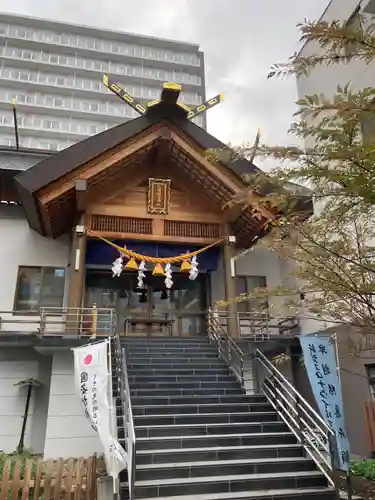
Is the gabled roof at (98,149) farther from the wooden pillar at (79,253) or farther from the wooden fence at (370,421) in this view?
the wooden fence at (370,421)

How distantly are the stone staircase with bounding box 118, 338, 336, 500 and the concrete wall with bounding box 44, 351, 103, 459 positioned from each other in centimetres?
152

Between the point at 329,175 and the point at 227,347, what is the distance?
24.6ft

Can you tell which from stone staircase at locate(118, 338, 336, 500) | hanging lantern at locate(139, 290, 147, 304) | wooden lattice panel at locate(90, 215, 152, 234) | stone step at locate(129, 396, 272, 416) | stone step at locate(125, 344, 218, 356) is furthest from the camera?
hanging lantern at locate(139, 290, 147, 304)

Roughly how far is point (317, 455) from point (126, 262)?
7.48 meters

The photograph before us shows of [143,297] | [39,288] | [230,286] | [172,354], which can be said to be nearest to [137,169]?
[143,297]

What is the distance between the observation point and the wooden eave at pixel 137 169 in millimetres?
10516

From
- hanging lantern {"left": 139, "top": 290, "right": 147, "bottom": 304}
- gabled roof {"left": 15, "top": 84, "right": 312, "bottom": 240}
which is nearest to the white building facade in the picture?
gabled roof {"left": 15, "top": 84, "right": 312, "bottom": 240}

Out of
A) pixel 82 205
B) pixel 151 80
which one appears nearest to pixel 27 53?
pixel 151 80

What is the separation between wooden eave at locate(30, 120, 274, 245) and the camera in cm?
1052

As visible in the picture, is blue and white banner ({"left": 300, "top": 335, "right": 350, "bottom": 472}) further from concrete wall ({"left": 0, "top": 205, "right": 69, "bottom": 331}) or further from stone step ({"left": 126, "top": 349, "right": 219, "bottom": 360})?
concrete wall ({"left": 0, "top": 205, "right": 69, "bottom": 331})

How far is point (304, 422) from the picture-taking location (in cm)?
693

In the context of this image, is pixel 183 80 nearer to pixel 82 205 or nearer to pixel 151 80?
pixel 151 80

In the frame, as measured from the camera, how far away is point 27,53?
48.9 meters

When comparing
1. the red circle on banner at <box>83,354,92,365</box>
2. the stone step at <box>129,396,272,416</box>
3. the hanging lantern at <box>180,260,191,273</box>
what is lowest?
the stone step at <box>129,396,272,416</box>
